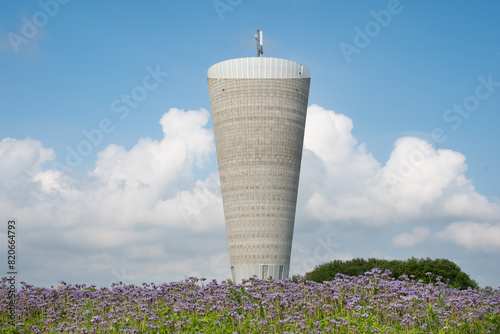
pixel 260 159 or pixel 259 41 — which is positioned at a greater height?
pixel 259 41

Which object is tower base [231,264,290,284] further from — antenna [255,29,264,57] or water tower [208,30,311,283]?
antenna [255,29,264,57]

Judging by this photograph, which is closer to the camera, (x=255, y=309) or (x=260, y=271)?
(x=255, y=309)

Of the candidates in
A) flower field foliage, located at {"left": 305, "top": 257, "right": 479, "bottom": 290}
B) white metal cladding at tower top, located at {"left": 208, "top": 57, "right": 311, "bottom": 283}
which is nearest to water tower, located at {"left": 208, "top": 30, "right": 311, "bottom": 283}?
white metal cladding at tower top, located at {"left": 208, "top": 57, "right": 311, "bottom": 283}

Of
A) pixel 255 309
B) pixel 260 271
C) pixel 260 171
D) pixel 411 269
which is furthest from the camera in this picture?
pixel 260 271

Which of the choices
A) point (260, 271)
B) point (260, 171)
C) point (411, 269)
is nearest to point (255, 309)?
point (411, 269)

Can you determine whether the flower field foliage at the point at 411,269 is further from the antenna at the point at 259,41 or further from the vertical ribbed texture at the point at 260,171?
the antenna at the point at 259,41

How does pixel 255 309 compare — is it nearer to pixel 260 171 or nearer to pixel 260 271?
pixel 260 171
